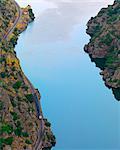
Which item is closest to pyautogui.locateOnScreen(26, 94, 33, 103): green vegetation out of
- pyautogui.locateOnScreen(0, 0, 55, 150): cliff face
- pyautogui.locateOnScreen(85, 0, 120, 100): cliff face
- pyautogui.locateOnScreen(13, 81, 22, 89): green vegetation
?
pyautogui.locateOnScreen(0, 0, 55, 150): cliff face

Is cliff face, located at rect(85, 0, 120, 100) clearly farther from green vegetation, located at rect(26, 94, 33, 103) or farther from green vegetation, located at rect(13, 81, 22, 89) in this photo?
green vegetation, located at rect(13, 81, 22, 89)

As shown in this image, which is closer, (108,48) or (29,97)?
(29,97)

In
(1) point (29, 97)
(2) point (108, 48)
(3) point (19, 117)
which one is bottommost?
(3) point (19, 117)

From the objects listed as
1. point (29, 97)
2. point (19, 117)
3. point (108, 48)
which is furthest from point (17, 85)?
point (108, 48)

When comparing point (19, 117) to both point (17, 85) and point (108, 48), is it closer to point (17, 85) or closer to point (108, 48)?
point (17, 85)

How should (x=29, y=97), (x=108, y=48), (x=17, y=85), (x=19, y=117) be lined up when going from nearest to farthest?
(x=19, y=117) < (x=29, y=97) < (x=17, y=85) < (x=108, y=48)

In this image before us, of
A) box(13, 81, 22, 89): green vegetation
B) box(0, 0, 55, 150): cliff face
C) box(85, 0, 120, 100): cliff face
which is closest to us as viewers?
box(0, 0, 55, 150): cliff face

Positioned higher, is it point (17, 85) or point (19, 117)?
point (17, 85)

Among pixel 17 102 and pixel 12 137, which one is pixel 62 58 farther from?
pixel 12 137

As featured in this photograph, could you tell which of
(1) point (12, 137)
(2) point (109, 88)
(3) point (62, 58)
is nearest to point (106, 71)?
(2) point (109, 88)

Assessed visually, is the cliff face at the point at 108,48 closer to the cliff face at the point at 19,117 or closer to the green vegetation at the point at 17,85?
the cliff face at the point at 19,117
